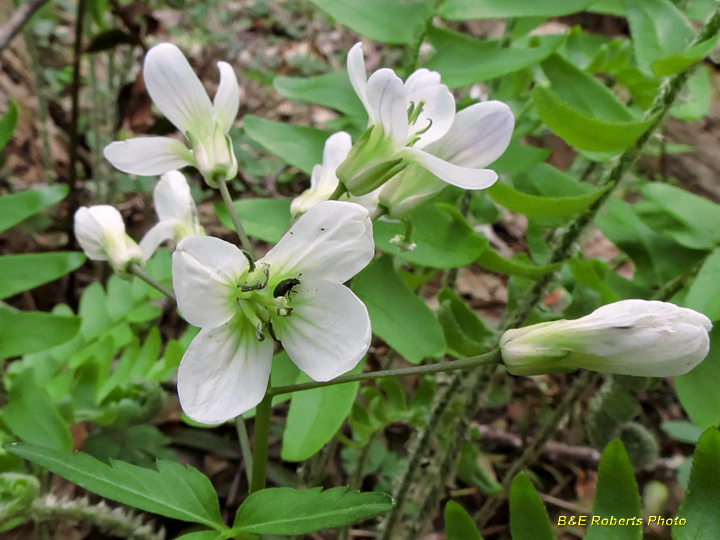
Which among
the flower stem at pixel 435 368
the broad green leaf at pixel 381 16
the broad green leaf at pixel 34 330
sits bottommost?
the broad green leaf at pixel 34 330

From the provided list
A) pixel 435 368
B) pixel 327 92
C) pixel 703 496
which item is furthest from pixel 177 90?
pixel 703 496

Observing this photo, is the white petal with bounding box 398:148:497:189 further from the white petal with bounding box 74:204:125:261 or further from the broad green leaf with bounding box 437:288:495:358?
the white petal with bounding box 74:204:125:261

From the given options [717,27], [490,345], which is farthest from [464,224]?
[717,27]

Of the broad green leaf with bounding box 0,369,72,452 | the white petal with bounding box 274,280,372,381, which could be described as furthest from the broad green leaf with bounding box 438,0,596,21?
the broad green leaf with bounding box 0,369,72,452

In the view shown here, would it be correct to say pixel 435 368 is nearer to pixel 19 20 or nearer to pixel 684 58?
pixel 684 58

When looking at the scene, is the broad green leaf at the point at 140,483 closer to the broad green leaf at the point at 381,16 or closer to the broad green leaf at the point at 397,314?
the broad green leaf at the point at 397,314

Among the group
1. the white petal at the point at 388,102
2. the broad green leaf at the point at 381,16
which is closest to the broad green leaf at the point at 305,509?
the white petal at the point at 388,102
